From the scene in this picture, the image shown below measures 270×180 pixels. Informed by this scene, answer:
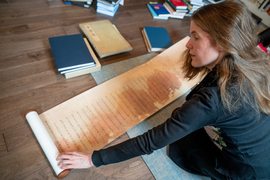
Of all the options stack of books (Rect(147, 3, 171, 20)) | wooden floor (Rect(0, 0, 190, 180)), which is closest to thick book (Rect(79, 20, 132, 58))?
wooden floor (Rect(0, 0, 190, 180))

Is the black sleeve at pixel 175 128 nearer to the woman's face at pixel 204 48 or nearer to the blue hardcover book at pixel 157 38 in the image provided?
the woman's face at pixel 204 48

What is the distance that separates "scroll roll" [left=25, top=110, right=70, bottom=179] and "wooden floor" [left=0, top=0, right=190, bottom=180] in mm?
36

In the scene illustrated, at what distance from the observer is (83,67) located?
35.4 inches

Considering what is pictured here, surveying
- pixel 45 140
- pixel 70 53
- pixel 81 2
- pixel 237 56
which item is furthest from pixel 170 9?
pixel 45 140

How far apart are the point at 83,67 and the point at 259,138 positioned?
2.62 ft

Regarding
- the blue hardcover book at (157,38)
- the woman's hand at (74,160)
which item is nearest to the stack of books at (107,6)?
the blue hardcover book at (157,38)

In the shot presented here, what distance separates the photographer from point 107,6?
4.20ft

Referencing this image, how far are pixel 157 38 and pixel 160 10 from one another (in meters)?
0.42

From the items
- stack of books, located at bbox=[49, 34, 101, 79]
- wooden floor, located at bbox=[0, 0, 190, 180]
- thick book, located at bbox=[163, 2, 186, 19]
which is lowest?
wooden floor, located at bbox=[0, 0, 190, 180]

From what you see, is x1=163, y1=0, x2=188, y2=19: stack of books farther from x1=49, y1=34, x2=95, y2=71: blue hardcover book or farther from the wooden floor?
x1=49, y1=34, x2=95, y2=71: blue hardcover book

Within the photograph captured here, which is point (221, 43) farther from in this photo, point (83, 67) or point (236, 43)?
point (83, 67)

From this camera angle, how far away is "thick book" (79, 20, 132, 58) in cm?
102

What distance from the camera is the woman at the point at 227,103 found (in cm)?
55

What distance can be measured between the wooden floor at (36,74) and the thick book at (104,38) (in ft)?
0.14
